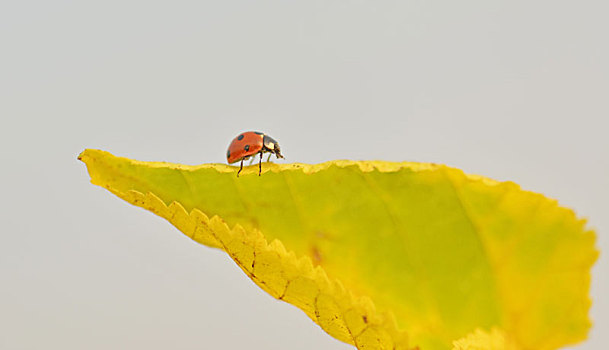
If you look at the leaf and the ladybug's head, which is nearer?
the leaf

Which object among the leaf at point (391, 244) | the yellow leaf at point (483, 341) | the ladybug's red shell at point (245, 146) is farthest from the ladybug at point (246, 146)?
the yellow leaf at point (483, 341)

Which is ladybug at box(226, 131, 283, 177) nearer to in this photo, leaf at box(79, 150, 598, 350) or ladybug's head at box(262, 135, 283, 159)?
ladybug's head at box(262, 135, 283, 159)

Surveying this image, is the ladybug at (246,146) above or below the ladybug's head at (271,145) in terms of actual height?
below

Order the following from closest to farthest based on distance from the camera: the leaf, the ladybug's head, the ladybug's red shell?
the leaf → the ladybug's red shell → the ladybug's head

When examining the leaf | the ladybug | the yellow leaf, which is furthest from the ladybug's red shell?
the yellow leaf

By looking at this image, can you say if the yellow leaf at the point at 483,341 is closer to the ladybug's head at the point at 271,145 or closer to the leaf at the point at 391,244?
the leaf at the point at 391,244

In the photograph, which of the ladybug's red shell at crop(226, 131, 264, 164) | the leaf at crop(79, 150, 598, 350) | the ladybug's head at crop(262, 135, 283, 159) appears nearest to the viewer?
the leaf at crop(79, 150, 598, 350)

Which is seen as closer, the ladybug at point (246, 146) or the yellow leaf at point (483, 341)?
the yellow leaf at point (483, 341)

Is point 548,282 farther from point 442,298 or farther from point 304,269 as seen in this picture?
point 304,269

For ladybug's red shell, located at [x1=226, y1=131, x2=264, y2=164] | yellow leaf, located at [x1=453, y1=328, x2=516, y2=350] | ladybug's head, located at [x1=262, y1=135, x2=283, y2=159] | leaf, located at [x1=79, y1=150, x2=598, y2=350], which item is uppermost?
ladybug's head, located at [x1=262, y1=135, x2=283, y2=159]
